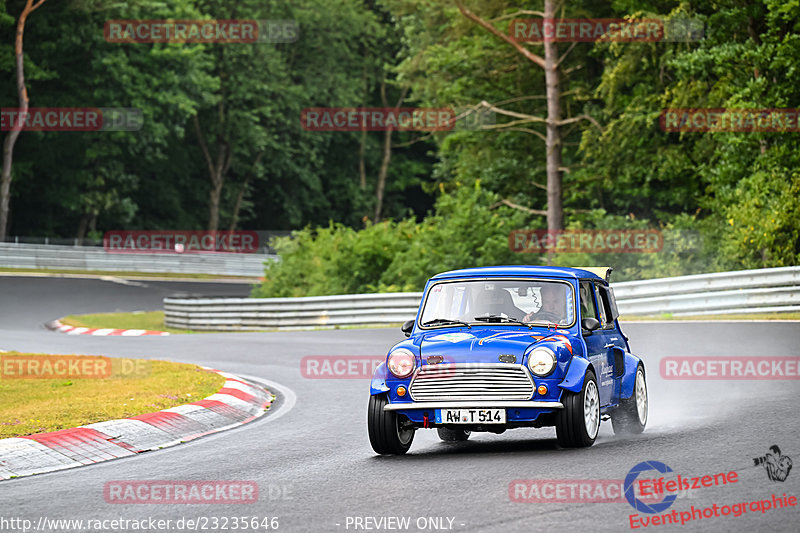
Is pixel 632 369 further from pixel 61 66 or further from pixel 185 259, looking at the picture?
pixel 61 66

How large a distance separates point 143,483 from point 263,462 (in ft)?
3.91

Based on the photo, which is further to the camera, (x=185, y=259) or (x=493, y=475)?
(x=185, y=259)

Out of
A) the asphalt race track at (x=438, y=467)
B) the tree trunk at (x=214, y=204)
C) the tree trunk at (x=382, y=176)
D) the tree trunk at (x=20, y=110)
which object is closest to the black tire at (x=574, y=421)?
the asphalt race track at (x=438, y=467)

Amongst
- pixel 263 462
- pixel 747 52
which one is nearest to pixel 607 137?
pixel 747 52

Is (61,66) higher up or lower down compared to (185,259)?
higher up

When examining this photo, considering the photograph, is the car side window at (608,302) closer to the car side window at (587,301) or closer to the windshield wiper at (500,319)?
the car side window at (587,301)

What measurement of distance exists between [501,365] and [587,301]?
5.63ft

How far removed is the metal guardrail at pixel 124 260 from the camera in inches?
1975

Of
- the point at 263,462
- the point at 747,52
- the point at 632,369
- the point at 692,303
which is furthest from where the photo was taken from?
the point at 747,52

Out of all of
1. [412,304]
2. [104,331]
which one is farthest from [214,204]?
[412,304]

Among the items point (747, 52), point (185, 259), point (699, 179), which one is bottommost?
point (185, 259)

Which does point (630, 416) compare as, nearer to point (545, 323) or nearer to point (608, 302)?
point (608, 302)

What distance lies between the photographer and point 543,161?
38812 mm

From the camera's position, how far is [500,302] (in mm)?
10086
